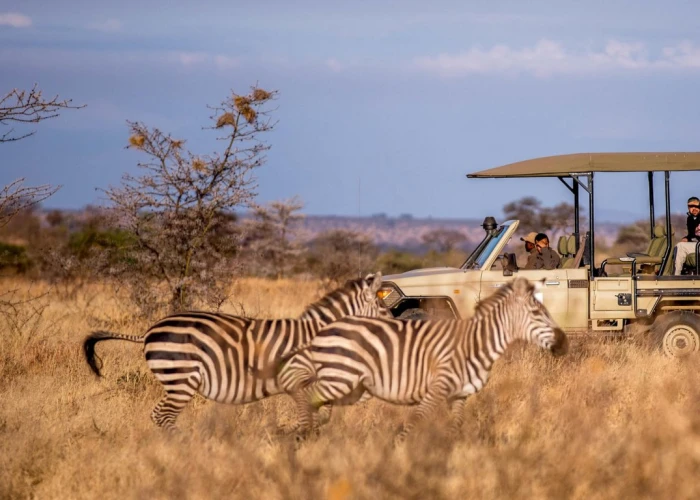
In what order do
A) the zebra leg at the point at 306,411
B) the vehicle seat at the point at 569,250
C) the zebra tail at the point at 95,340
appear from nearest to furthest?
the zebra leg at the point at 306,411 → the zebra tail at the point at 95,340 → the vehicle seat at the point at 569,250

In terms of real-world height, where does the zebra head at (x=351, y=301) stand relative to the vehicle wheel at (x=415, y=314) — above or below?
above

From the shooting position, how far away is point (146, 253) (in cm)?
1317

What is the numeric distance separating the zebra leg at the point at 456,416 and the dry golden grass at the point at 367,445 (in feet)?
0.33

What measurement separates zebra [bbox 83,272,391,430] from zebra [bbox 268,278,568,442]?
16cm

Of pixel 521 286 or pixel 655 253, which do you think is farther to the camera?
pixel 655 253

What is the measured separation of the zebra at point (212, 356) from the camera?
282 inches

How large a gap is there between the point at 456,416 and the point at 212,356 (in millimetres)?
1843

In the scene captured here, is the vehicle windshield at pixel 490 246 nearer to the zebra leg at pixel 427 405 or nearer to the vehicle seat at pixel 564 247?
the vehicle seat at pixel 564 247

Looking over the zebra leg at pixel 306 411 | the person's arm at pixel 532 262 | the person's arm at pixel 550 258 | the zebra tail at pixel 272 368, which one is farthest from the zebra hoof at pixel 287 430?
the person's arm at pixel 550 258

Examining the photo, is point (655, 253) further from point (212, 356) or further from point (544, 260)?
point (212, 356)

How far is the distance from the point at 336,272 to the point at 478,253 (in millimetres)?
10247

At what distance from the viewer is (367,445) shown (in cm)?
621

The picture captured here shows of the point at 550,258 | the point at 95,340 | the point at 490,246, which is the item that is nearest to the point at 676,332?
the point at 550,258

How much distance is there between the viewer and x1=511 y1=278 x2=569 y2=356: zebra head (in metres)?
7.10
